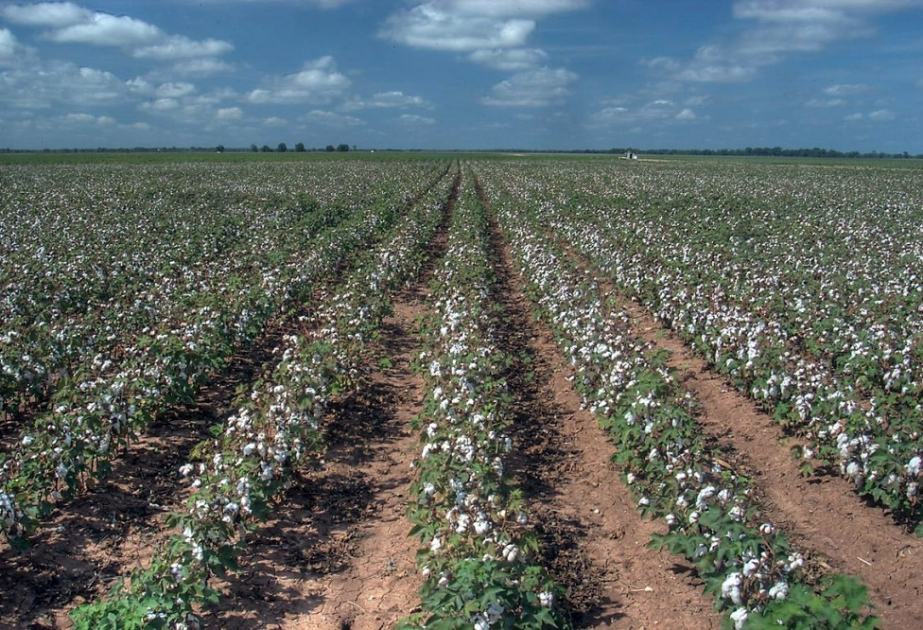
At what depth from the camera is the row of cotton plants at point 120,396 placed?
5.18 metres

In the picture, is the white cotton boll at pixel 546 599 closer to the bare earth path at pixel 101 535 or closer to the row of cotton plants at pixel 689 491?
the row of cotton plants at pixel 689 491

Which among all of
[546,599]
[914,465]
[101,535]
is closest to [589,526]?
[546,599]

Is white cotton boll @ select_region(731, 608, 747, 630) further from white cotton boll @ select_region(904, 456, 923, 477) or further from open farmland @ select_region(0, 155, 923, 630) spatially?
white cotton boll @ select_region(904, 456, 923, 477)

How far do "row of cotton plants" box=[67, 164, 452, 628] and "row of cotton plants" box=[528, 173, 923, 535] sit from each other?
4270 mm

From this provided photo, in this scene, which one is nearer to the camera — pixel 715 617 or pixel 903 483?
pixel 715 617

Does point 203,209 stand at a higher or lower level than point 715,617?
higher

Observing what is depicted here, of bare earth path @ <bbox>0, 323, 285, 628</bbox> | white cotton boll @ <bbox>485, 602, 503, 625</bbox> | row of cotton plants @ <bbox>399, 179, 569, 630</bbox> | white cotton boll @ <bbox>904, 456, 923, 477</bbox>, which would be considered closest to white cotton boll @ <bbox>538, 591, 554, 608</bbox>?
row of cotton plants @ <bbox>399, 179, 569, 630</bbox>

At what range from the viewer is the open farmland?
14.4 ft

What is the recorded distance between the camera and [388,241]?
56.9 feet

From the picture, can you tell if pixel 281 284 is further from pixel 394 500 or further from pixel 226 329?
pixel 394 500

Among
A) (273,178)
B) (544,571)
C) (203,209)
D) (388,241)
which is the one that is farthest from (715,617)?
(273,178)

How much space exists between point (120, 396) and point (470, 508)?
11.3ft

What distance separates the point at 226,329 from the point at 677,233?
40.8ft

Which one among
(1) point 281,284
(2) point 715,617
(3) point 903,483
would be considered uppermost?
(1) point 281,284
